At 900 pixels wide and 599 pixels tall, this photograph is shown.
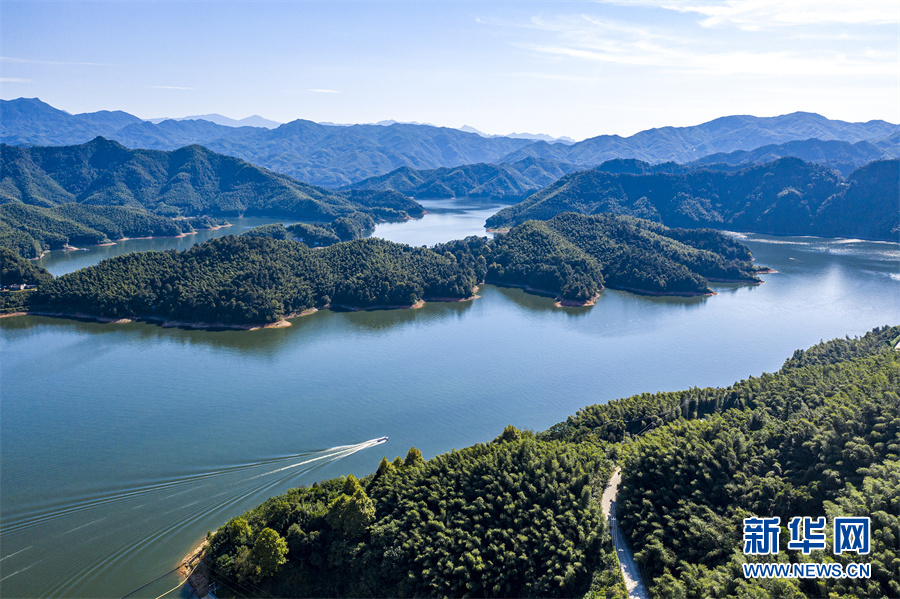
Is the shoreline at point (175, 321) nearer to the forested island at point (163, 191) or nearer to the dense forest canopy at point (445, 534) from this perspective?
the dense forest canopy at point (445, 534)

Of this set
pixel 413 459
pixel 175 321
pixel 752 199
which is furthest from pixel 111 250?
pixel 752 199

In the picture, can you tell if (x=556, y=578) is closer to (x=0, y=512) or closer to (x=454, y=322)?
(x=0, y=512)

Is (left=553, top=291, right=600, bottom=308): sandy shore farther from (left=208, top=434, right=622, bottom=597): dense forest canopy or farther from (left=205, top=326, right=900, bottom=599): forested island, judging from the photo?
(left=208, top=434, right=622, bottom=597): dense forest canopy

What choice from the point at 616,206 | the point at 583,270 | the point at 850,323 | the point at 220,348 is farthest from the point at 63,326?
the point at 616,206

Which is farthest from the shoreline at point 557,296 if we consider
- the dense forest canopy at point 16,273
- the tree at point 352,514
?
the dense forest canopy at point 16,273

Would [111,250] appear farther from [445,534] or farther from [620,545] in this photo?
[620,545]

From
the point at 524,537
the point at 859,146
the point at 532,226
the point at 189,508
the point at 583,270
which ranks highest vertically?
the point at 859,146
